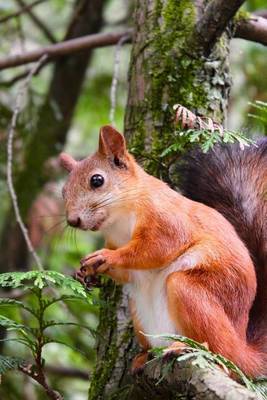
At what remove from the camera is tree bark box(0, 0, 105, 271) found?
389cm

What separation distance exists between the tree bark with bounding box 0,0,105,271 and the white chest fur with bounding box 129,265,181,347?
1671mm

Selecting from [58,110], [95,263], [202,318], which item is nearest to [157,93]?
[95,263]

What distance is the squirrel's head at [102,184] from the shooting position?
7.32 ft

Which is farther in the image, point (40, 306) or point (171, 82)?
point (171, 82)

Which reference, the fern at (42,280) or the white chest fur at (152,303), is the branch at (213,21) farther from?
the fern at (42,280)

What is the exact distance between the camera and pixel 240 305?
2.14 metres

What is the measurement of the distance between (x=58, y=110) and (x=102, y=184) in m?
1.81

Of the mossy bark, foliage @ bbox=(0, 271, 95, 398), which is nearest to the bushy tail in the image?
the mossy bark

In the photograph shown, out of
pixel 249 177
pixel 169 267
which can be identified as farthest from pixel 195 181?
pixel 169 267

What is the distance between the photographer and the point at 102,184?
232 centimetres

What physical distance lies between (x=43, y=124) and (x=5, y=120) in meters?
0.17

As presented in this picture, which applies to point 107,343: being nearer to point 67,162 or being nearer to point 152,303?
point 152,303

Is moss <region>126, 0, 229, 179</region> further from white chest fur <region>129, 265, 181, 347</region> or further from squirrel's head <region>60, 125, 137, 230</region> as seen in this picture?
white chest fur <region>129, 265, 181, 347</region>

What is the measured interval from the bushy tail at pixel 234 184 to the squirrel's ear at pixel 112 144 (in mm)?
192
